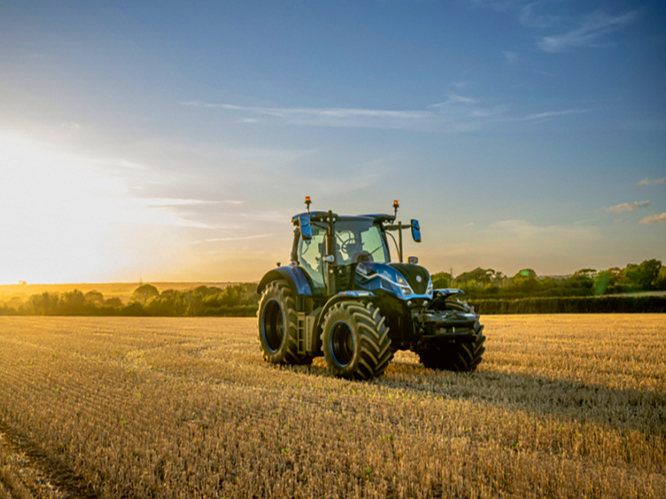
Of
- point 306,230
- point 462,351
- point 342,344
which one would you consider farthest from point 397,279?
point 462,351

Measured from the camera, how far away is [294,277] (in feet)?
34.6

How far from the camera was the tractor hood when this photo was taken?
9.01m

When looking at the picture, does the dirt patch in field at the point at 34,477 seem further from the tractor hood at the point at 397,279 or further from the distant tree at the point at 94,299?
the distant tree at the point at 94,299

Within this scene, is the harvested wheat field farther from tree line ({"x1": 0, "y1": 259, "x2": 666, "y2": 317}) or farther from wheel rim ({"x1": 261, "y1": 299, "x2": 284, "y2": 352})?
tree line ({"x1": 0, "y1": 259, "x2": 666, "y2": 317})

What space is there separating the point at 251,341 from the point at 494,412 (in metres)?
11.2

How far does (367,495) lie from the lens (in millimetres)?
3979

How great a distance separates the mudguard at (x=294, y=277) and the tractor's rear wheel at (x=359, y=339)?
51.4 inches

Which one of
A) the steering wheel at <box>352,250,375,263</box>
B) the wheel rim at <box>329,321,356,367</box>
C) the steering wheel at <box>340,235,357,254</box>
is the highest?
the steering wheel at <box>340,235,357,254</box>

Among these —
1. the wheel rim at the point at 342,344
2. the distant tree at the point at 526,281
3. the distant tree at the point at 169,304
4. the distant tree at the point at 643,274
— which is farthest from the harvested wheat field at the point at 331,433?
the distant tree at the point at 169,304

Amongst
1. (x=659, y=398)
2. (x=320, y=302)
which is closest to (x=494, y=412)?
(x=659, y=398)

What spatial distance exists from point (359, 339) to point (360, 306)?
1.82ft

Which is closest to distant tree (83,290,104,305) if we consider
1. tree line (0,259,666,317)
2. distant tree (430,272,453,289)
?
tree line (0,259,666,317)

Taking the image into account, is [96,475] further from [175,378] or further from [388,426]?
[175,378]

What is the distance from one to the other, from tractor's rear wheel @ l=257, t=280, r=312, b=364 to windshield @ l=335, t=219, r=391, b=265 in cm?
147
